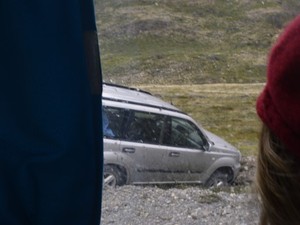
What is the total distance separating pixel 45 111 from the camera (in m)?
1.09

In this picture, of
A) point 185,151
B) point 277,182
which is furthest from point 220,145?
point 277,182

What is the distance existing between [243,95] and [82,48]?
23.6 feet

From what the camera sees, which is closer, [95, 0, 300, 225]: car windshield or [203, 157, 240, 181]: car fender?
[95, 0, 300, 225]: car windshield

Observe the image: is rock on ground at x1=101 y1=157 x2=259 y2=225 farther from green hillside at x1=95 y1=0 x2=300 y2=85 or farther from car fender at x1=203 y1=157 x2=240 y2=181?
green hillside at x1=95 y1=0 x2=300 y2=85

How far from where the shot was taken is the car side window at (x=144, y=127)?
4.65m

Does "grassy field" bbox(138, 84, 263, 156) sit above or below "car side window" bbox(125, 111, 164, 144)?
below

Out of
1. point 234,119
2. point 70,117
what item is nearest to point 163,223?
point 70,117

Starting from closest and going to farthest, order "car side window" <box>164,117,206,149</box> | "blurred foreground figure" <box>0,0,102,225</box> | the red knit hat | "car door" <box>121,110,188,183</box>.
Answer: the red knit hat < "blurred foreground figure" <box>0,0,102,225</box> < "car door" <box>121,110,188,183</box> < "car side window" <box>164,117,206,149</box>

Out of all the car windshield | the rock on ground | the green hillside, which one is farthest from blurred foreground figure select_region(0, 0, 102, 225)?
the green hillside

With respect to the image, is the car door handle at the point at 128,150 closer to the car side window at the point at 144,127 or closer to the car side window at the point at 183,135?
the car side window at the point at 144,127

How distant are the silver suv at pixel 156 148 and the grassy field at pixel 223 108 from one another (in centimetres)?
28

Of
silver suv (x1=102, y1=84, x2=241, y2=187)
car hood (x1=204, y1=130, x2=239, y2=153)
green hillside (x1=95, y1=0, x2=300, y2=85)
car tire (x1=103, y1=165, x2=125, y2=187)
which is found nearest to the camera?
car tire (x1=103, y1=165, x2=125, y2=187)

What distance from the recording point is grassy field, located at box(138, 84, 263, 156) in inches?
239

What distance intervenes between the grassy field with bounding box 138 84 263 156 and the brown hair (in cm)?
461
